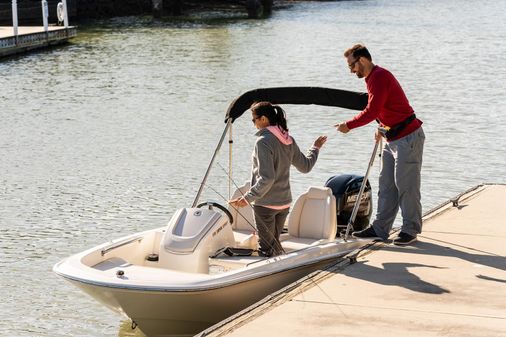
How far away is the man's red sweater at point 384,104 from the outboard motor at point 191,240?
1.30 m

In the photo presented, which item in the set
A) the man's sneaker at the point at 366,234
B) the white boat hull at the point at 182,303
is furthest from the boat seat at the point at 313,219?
the white boat hull at the point at 182,303

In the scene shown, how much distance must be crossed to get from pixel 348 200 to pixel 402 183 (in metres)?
0.87

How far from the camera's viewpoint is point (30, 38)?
116 feet

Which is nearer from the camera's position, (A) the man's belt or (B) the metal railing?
(A) the man's belt

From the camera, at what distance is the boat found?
8016 millimetres

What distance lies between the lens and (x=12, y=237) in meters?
12.9

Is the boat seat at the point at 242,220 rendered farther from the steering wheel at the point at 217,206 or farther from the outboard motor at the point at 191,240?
the outboard motor at the point at 191,240

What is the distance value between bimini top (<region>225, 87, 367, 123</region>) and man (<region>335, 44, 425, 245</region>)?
44 cm

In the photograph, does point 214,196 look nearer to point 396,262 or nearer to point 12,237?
point 12,237

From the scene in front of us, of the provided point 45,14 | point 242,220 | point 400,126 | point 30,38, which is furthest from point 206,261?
point 45,14

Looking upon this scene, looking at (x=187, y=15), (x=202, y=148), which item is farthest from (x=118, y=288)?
(x=187, y=15)

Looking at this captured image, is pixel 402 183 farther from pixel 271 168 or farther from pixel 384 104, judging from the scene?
pixel 271 168

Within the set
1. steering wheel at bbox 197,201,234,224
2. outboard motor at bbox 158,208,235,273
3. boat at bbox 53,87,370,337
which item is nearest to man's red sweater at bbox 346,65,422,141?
boat at bbox 53,87,370,337

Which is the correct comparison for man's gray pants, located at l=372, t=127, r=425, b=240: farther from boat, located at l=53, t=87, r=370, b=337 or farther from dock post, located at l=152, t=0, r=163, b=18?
dock post, located at l=152, t=0, r=163, b=18
